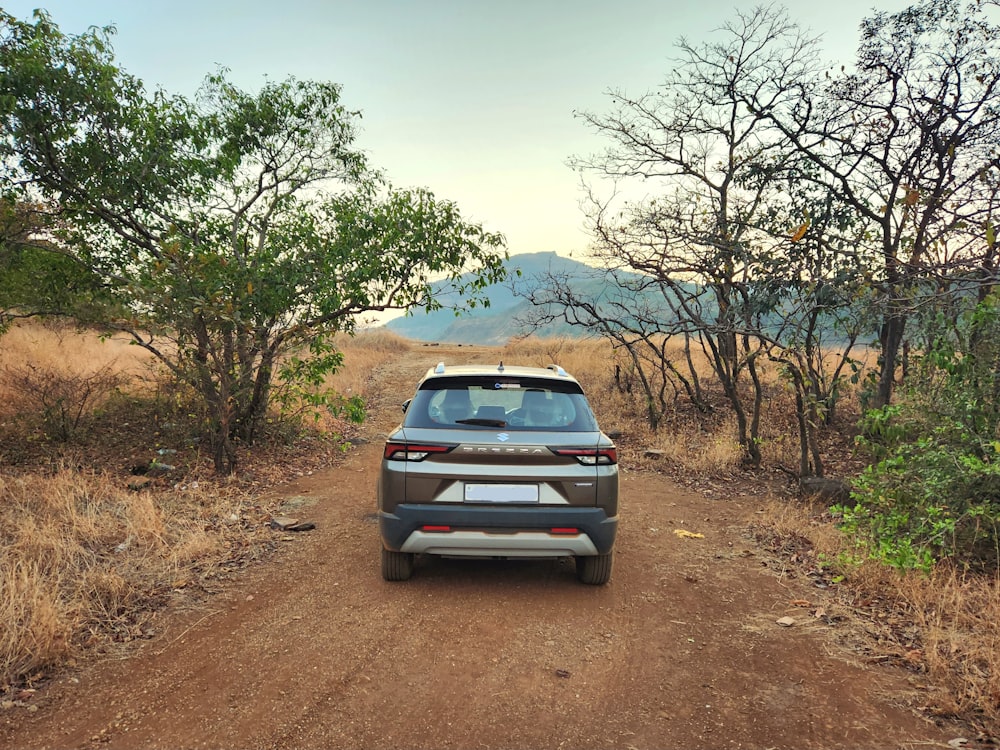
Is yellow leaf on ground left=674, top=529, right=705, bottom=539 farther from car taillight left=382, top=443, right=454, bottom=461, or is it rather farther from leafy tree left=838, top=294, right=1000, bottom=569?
car taillight left=382, top=443, right=454, bottom=461

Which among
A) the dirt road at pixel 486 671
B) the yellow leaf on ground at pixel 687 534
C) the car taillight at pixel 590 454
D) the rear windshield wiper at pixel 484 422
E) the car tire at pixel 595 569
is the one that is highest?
the rear windshield wiper at pixel 484 422

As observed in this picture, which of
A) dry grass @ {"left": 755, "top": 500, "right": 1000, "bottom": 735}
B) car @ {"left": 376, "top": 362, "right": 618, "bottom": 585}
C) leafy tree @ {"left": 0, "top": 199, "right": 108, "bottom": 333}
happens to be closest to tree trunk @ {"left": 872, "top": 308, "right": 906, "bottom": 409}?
dry grass @ {"left": 755, "top": 500, "right": 1000, "bottom": 735}

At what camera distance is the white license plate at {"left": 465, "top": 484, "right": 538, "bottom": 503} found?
4266 mm

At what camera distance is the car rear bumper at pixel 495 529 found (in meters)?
4.25

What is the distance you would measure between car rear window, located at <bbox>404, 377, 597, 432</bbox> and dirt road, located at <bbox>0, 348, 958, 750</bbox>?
1324 millimetres

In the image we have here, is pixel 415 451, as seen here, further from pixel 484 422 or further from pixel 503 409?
pixel 503 409

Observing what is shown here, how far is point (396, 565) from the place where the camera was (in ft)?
15.5

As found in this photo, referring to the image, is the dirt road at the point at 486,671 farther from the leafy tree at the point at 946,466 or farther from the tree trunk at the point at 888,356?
the tree trunk at the point at 888,356

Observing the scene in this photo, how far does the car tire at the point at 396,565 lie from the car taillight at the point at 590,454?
151 cm

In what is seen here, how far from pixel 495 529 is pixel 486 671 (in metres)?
0.99

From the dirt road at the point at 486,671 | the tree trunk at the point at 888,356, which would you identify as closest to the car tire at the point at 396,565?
the dirt road at the point at 486,671

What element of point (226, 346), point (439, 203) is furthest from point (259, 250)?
point (439, 203)

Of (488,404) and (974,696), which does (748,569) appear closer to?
(974,696)

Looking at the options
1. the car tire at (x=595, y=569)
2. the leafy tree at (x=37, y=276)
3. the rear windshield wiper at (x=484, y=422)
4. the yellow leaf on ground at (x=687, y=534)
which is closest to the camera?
the rear windshield wiper at (x=484, y=422)
